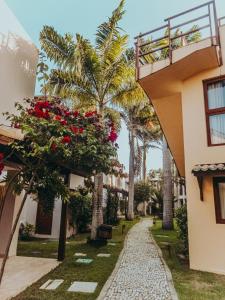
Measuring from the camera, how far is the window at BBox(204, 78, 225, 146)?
798cm

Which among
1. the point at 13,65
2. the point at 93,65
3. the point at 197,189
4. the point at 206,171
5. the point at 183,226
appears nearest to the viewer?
the point at 206,171

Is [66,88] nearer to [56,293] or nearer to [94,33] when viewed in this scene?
[94,33]

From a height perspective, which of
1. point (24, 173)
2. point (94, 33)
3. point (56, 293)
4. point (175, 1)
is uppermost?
point (94, 33)

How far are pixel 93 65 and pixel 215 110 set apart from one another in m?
6.75

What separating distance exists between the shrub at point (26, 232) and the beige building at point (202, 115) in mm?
9561

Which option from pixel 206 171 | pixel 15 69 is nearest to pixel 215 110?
pixel 206 171

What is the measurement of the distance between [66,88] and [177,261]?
9.45 metres

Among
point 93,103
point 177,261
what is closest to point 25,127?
point 177,261

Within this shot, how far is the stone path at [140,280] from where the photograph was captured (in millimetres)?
5461

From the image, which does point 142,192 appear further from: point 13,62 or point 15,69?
point 13,62

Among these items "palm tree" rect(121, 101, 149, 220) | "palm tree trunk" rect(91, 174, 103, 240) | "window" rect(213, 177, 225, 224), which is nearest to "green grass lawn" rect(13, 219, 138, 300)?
"palm tree trunk" rect(91, 174, 103, 240)

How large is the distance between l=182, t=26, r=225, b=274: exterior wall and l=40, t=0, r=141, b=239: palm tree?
5080 millimetres

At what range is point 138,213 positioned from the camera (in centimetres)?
3838

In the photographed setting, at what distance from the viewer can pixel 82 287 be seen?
19.6ft
